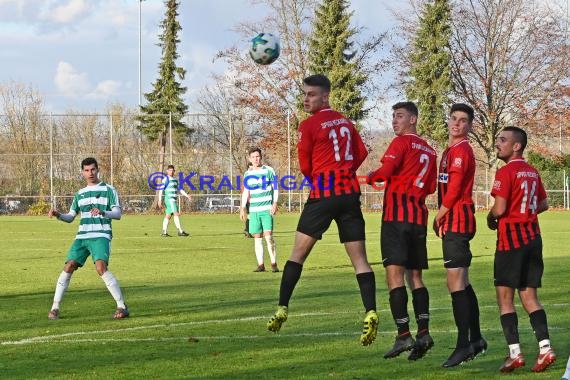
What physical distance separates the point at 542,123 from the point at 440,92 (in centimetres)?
645

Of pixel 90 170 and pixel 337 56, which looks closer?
pixel 90 170

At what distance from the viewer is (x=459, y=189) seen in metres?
8.56

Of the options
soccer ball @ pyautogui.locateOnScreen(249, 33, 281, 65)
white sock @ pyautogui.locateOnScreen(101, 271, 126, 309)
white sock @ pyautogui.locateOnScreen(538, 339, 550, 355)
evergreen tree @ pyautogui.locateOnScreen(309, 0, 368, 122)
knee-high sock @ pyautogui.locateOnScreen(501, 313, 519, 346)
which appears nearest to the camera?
white sock @ pyautogui.locateOnScreen(538, 339, 550, 355)

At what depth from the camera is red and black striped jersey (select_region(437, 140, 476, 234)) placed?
8570 mm

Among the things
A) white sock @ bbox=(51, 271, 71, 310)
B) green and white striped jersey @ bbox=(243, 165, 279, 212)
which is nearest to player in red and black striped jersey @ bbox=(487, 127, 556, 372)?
white sock @ bbox=(51, 271, 71, 310)

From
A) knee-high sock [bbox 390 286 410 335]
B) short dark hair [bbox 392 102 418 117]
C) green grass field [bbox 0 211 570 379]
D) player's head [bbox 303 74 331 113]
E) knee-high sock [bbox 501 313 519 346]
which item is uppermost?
player's head [bbox 303 74 331 113]

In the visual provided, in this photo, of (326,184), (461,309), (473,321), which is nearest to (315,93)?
(326,184)

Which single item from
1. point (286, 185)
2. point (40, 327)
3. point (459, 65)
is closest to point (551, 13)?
point (459, 65)

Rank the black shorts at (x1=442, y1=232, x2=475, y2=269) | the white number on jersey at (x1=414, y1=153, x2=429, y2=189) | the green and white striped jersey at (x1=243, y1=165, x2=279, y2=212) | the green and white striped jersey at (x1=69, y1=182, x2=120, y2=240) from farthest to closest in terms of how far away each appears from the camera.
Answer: the green and white striped jersey at (x1=243, y1=165, x2=279, y2=212) → the green and white striped jersey at (x1=69, y1=182, x2=120, y2=240) → the white number on jersey at (x1=414, y1=153, x2=429, y2=189) → the black shorts at (x1=442, y1=232, x2=475, y2=269)

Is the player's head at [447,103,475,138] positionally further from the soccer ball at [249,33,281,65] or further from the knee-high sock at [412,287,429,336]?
the soccer ball at [249,33,281,65]

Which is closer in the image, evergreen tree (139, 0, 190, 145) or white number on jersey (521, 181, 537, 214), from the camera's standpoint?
white number on jersey (521, 181, 537, 214)

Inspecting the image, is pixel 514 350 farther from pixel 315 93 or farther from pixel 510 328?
pixel 315 93

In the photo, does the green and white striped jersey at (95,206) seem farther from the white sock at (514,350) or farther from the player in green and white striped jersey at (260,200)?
the player in green and white striped jersey at (260,200)

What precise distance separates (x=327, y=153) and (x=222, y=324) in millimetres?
3279
